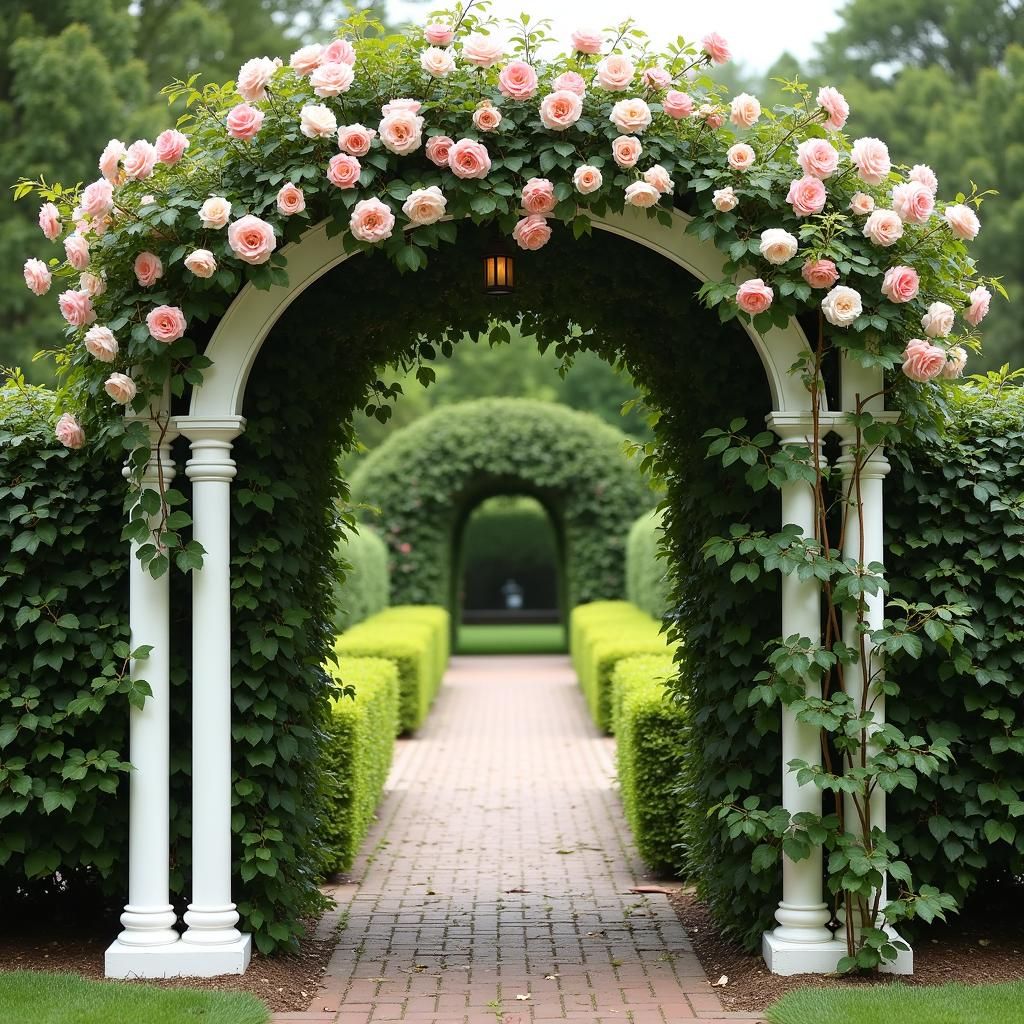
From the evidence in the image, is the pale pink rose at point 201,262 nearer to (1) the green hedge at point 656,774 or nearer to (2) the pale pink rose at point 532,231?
(2) the pale pink rose at point 532,231

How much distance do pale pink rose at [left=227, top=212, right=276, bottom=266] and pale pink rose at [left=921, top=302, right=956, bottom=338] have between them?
2163 mm

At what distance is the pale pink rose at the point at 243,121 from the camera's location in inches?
185

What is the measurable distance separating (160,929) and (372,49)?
3356mm

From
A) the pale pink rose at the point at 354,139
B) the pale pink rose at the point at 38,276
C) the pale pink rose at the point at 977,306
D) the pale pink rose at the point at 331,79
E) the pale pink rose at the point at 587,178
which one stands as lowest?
Answer: the pale pink rose at the point at 977,306

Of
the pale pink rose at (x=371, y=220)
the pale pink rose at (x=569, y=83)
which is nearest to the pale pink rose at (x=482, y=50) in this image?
the pale pink rose at (x=569, y=83)

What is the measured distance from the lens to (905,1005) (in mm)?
4527

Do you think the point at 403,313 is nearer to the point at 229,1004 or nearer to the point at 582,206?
the point at 582,206

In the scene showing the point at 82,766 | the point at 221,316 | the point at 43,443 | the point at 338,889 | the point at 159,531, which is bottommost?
the point at 338,889

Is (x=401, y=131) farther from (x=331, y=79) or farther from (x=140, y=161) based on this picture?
(x=140, y=161)

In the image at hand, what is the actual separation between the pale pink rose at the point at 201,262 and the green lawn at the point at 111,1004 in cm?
253

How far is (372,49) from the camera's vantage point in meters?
4.88

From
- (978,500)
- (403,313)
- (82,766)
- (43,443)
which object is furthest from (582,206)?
(82,766)

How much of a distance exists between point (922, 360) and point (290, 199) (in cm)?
234

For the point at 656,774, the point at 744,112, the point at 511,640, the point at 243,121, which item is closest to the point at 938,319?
the point at 744,112
